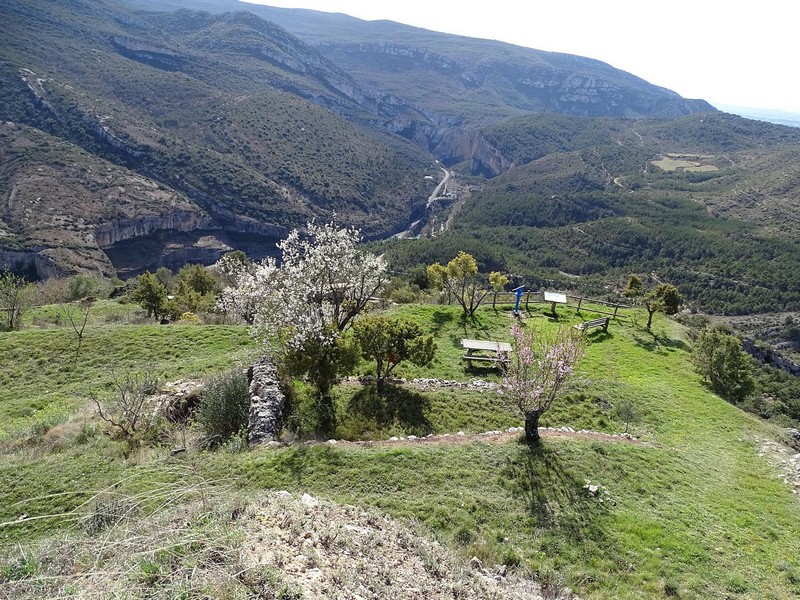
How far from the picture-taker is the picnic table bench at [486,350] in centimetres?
2312

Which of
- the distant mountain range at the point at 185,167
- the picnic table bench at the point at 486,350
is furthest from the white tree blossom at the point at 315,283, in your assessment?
the distant mountain range at the point at 185,167

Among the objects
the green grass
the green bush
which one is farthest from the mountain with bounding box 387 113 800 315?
the green bush

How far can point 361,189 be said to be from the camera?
547ft

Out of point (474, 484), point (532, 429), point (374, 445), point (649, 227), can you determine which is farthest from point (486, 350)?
point (649, 227)

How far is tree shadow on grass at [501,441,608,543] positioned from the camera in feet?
34.9

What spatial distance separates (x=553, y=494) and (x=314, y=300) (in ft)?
45.6

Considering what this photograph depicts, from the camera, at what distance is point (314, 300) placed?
71.3 feet

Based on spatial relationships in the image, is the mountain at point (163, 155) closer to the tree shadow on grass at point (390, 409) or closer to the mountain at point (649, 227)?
the mountain at point (649, 227)

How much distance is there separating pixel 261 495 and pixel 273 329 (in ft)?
29.3

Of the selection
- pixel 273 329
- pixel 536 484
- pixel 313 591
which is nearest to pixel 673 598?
pixel 536 484

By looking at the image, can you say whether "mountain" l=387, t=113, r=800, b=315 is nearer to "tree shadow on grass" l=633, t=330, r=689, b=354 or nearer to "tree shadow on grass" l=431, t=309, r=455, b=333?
"tree shadow on grass" l=633, t=330, r=689, b=354

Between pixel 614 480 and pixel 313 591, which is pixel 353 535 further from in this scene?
pixel 614 480

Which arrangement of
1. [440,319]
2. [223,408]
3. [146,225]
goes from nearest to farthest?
[223,408], [440,319], [146,225]

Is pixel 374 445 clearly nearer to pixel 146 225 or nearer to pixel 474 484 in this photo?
pixel 474 484
